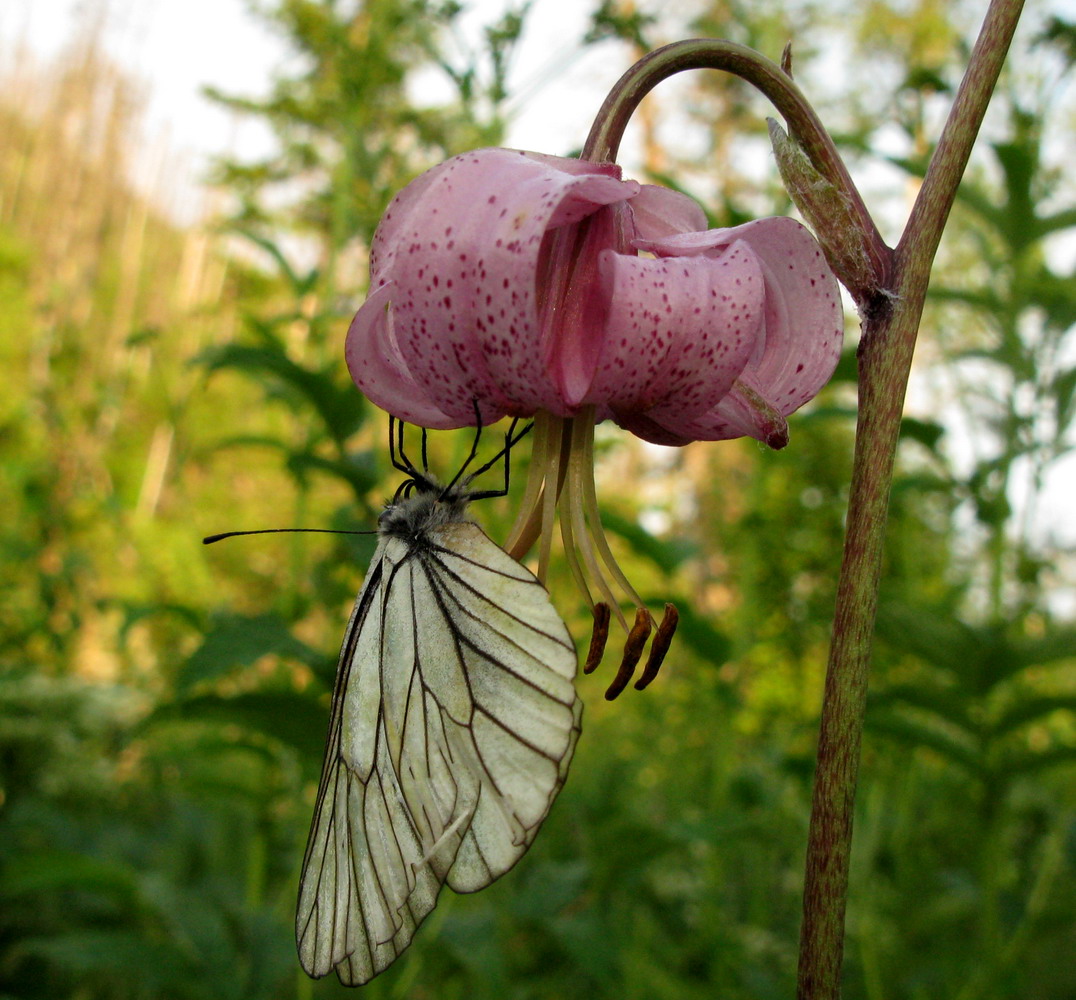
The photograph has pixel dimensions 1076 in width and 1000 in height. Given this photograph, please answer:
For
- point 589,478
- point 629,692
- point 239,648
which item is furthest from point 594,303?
point 629,692

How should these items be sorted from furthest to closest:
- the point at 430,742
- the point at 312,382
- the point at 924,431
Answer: the point at 924,431 → the point at 312,382 → the point at 430,742

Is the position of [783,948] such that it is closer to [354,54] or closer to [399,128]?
[399,128]

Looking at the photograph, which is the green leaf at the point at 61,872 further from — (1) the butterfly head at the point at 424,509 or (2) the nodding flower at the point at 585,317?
(2) the nodding flower at the point at 585,317

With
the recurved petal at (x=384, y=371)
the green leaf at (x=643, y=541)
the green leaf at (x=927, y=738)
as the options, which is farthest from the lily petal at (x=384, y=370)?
the green leaf at (x=927, y=738)

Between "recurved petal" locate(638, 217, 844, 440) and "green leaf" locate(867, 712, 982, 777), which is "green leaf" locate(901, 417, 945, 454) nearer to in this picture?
"green leaf" locate(867, 712, 982, 777)

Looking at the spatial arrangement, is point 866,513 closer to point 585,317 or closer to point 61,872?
point 585,317

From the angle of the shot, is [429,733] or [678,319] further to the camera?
[429,733]

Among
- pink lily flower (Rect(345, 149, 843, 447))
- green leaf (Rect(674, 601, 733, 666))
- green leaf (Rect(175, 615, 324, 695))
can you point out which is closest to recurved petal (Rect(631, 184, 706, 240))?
pink lily flower (Rect(345, 149, 843, 447))
